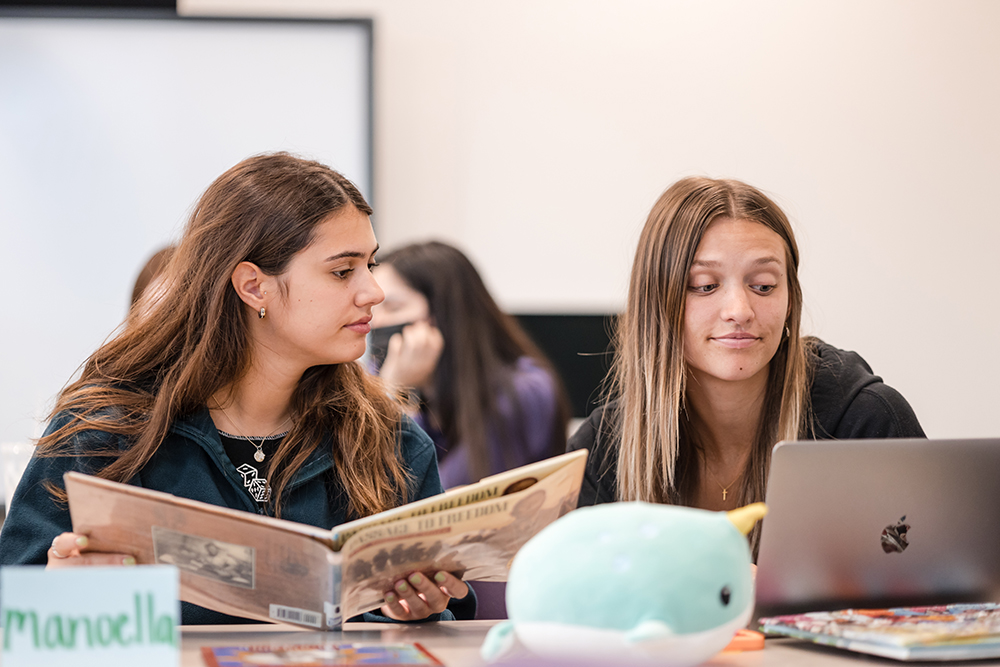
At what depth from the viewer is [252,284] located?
1.40 metres

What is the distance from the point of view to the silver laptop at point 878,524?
0.95 meters

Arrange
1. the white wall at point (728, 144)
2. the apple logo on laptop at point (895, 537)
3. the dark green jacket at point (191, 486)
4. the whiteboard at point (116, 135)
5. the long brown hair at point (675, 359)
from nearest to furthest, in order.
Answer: the apple logo on laptop at point (895, 537) → the dark green jacket at point (191, 486) → the long brown hair at point (675, 359) → the whiteboard at point (116, 135) → the white wall at point (728, 144)

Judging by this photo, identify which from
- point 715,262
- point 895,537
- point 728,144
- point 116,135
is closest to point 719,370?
point 715,262

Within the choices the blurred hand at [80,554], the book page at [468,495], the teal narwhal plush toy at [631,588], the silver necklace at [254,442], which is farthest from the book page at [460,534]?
the silver necklace at [254,442]

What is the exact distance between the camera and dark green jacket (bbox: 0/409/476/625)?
1.21 meters

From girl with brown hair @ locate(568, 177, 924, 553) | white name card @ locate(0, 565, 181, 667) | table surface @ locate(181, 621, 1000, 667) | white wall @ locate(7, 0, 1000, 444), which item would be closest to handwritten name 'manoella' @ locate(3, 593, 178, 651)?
white name card @ locate(0, 565, 181, 667)

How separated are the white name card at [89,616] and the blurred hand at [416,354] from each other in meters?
1.70

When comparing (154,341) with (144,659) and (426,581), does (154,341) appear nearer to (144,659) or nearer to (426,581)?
(426,581)

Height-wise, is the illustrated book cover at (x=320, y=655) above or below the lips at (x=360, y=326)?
below

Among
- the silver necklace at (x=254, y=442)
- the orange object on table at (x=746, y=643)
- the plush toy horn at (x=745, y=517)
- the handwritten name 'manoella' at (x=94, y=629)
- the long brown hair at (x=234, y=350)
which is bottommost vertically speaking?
the orange object on table at (x=746, y=643)

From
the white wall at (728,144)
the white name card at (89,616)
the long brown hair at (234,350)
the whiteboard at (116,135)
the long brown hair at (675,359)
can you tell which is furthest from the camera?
the white wall at (728,144)

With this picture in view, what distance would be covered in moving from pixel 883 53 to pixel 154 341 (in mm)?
2116

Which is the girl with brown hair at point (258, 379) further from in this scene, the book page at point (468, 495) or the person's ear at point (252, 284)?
the book page at point (468, 495)

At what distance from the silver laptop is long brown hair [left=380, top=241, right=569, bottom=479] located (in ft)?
4.62
